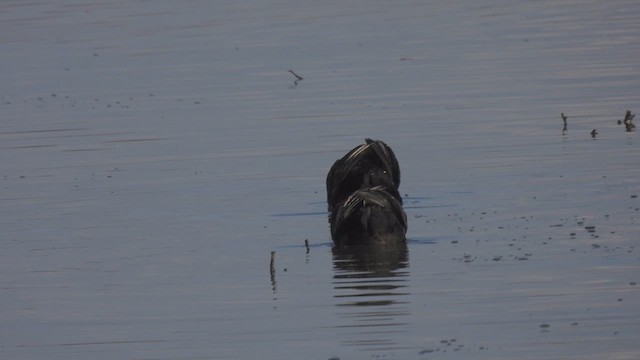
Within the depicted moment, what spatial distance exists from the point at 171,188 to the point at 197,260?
10.5ft

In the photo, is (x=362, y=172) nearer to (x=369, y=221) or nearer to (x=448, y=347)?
(x=369, y=221)

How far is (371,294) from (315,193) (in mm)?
4302

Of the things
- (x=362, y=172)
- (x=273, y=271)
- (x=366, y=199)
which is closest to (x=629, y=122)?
(x=362, y=172)

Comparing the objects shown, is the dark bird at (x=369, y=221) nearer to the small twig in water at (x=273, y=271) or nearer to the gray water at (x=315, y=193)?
the gray water at (x=315, y=193)

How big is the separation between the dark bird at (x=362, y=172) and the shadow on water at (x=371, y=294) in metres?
1.21

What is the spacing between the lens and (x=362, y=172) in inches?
581

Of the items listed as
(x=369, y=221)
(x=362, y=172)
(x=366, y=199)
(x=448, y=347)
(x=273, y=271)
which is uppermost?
(x=362, y=172)

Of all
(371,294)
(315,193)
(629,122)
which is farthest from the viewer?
(629,122)

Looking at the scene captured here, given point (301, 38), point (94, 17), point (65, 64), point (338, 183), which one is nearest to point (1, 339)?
point (338, 183)

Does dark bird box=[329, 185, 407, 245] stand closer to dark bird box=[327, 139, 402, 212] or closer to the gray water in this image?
the gray water

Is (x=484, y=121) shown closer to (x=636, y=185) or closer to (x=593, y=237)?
(x=636, y=185)

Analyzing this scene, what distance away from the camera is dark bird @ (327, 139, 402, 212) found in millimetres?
14617

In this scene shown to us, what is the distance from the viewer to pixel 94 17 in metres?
34.3

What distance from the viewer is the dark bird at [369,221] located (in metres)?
13.4
